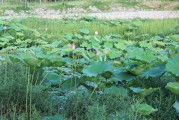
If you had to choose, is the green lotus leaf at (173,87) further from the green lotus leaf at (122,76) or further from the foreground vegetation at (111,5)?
the foreground vegetation at (111,5)

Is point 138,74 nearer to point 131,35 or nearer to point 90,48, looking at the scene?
point 90,48

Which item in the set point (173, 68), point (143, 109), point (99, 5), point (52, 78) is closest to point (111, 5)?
point (99, 5)

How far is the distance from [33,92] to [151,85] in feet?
3.12

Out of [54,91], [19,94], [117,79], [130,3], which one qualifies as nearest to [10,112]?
[19,94]

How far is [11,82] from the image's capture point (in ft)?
8.66

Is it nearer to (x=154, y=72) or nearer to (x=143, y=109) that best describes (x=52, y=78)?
(x=154, y=72)

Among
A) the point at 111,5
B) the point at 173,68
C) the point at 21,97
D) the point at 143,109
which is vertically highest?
the point at 173,68

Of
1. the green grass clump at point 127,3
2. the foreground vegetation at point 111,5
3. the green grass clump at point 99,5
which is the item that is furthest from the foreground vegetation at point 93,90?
the green grass clump at point 127,3

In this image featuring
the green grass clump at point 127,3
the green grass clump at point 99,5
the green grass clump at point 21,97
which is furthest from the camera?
the green grass clump at point 127,3

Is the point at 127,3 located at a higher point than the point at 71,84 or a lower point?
lower

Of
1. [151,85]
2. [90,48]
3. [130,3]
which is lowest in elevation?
[130,3]

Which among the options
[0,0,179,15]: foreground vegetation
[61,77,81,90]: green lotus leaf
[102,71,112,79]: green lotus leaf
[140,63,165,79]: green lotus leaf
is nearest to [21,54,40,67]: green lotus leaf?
[61,77,81,90]: green lotus leaf

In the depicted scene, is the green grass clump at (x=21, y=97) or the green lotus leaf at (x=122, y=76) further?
the green lotus leaf at (x=122, y=76)

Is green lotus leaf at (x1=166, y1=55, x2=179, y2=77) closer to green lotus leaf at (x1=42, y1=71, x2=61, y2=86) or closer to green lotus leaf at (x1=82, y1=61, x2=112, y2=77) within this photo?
green lotus leaf at (x1=82, y1=61, x2=112, y2=77)
